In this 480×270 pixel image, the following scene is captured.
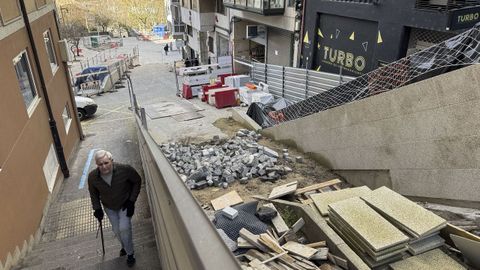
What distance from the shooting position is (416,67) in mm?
6914

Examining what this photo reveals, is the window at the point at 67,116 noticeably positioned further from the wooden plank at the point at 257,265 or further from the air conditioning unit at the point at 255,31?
the air conditioning unit at the point at 255,31

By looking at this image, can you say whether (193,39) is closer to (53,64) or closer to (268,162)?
(53,64)

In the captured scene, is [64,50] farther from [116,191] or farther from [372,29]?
[372,29]

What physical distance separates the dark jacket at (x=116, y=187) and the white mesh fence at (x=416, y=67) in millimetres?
5143

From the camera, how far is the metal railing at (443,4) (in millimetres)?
9609

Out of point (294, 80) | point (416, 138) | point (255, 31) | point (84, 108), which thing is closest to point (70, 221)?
point (416, 138)

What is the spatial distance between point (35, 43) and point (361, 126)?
352 inches

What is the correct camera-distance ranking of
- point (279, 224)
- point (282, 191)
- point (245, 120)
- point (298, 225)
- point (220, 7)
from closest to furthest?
point (298, 225) < point (279, 224) < point (282, 191) < point (245, 120) < point (220, 7)

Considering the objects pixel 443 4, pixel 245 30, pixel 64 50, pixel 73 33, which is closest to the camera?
pixel 443 4

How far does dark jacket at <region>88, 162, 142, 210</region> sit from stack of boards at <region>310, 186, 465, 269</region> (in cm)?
279

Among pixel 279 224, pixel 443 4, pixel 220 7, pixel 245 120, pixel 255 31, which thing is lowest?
pixel 245 120

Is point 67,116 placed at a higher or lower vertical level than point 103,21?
higher

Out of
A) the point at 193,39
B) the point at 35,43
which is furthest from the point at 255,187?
the point at 193,39

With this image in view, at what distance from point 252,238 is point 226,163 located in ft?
13.8
